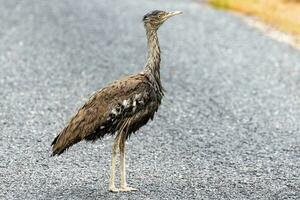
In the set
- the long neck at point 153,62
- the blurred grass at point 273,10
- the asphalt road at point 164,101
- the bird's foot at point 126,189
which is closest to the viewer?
the bird's foot at point 126,189

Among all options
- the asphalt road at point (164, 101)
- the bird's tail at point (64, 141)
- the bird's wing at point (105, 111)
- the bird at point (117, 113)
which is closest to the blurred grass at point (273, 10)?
the asphalt road at point (164, 101)

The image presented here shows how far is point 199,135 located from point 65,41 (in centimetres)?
620

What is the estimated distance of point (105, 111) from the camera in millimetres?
7605

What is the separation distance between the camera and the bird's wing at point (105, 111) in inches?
296

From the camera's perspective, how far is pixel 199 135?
393 inches

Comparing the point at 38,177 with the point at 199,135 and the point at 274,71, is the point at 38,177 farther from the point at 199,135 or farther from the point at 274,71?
the point at 274,71

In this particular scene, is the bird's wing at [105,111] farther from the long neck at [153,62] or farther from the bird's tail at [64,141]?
the long neck at [153,62]

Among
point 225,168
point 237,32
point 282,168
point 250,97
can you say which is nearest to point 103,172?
point 225,168

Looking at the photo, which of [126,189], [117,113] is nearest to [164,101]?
[126,189]

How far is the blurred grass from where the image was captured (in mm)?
17438

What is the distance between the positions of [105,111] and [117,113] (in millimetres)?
102

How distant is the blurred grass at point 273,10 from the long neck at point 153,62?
9021mm

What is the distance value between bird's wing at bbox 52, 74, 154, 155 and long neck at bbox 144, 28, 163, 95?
6.4 inches

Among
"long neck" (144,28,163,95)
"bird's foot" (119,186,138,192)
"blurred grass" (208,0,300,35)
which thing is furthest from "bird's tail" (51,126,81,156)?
"blurred grass" (208,0,300,35)
